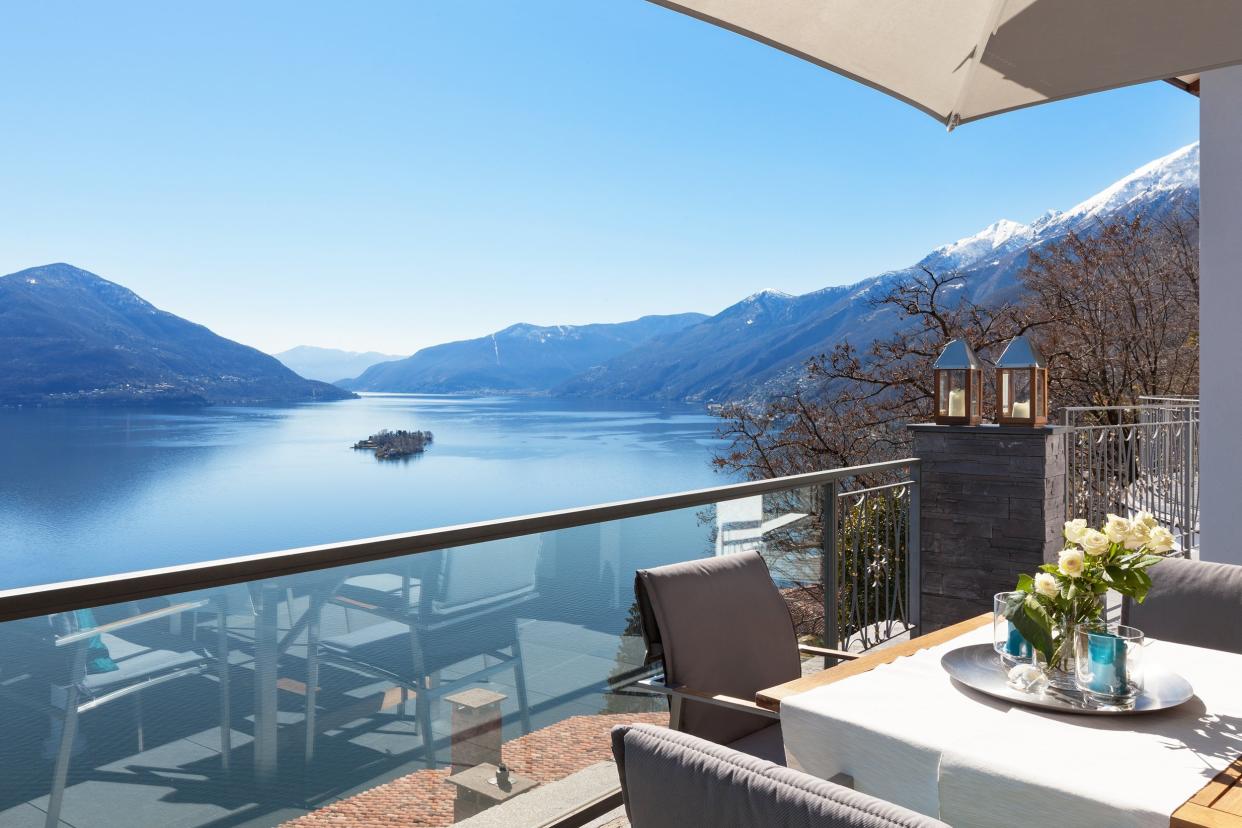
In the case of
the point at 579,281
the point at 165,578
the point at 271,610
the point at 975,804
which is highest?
the point at 579,281

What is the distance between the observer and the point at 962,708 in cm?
165

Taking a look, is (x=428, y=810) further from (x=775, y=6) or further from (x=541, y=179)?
(x=541, y=179)

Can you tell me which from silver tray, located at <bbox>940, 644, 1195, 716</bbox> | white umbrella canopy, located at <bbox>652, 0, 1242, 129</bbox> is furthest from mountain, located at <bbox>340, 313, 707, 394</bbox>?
silver tray, located at <bbox>940, 644, 1195, 716</bbox>

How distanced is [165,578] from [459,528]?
0.78 m

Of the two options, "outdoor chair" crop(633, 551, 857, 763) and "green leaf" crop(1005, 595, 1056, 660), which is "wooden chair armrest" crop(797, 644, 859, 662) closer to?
"outdoor chair" crop(633, 551, 857, 763)

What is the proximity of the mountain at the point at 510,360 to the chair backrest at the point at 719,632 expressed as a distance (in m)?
37.8

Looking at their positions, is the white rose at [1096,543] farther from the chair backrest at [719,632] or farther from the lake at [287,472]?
the lake at [287,472]

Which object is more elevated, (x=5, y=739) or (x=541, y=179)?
(x=541, y=179)

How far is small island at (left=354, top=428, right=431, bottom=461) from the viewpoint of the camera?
107 feet

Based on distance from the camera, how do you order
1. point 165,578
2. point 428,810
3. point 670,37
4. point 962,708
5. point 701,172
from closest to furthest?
1. point 962,708
2. point 165,578
3. point 428,810
4. point 670,37
5. point 701,172

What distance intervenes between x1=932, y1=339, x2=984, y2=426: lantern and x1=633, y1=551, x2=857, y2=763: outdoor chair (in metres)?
2.36

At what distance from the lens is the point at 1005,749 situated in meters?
1.43

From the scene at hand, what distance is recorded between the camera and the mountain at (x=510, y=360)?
40688 mm

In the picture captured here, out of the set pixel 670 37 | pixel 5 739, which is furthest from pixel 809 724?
pixel 670 37
